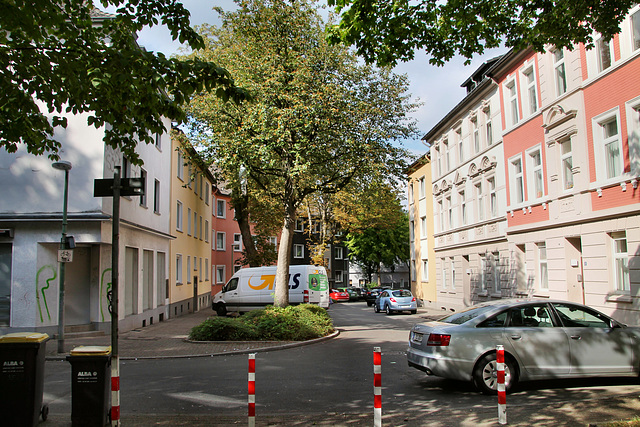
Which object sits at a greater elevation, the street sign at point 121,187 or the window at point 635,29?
the window at point 635,29

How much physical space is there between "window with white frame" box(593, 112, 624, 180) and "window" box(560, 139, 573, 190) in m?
1.92

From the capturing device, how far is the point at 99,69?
21.3 feet

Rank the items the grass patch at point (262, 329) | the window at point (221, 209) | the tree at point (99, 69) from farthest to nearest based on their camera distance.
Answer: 1. the window at point (221, 209)
2. the grass patch at point (262, 329)
3. the tree at point (99, 69)

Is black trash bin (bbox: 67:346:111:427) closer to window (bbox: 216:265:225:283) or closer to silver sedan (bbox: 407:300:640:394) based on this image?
silver sedan (bbox: 407:300:640:394)

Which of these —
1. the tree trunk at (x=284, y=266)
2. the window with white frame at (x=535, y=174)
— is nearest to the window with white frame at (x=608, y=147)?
the window with white frame at (x=535, y=174)

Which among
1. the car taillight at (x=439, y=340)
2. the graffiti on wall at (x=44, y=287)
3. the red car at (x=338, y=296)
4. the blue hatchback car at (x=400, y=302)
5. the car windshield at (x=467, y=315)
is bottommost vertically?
the red car at (x=338, y=296)

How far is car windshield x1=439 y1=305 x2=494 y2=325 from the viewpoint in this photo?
27.8 ft

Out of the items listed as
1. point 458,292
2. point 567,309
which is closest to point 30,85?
point 567,309

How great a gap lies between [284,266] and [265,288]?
26.4 ft

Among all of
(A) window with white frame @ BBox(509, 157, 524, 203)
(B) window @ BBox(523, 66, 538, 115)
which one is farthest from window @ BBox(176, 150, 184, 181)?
(B) window @ BBox(523, 66, 538, 115)

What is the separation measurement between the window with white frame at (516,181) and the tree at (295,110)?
15.7 feet

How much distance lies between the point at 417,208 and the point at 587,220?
2347 cm

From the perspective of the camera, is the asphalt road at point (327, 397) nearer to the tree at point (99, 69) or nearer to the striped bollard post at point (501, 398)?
the striped bollard post at point (501, 398)

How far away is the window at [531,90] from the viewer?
19698 mm
